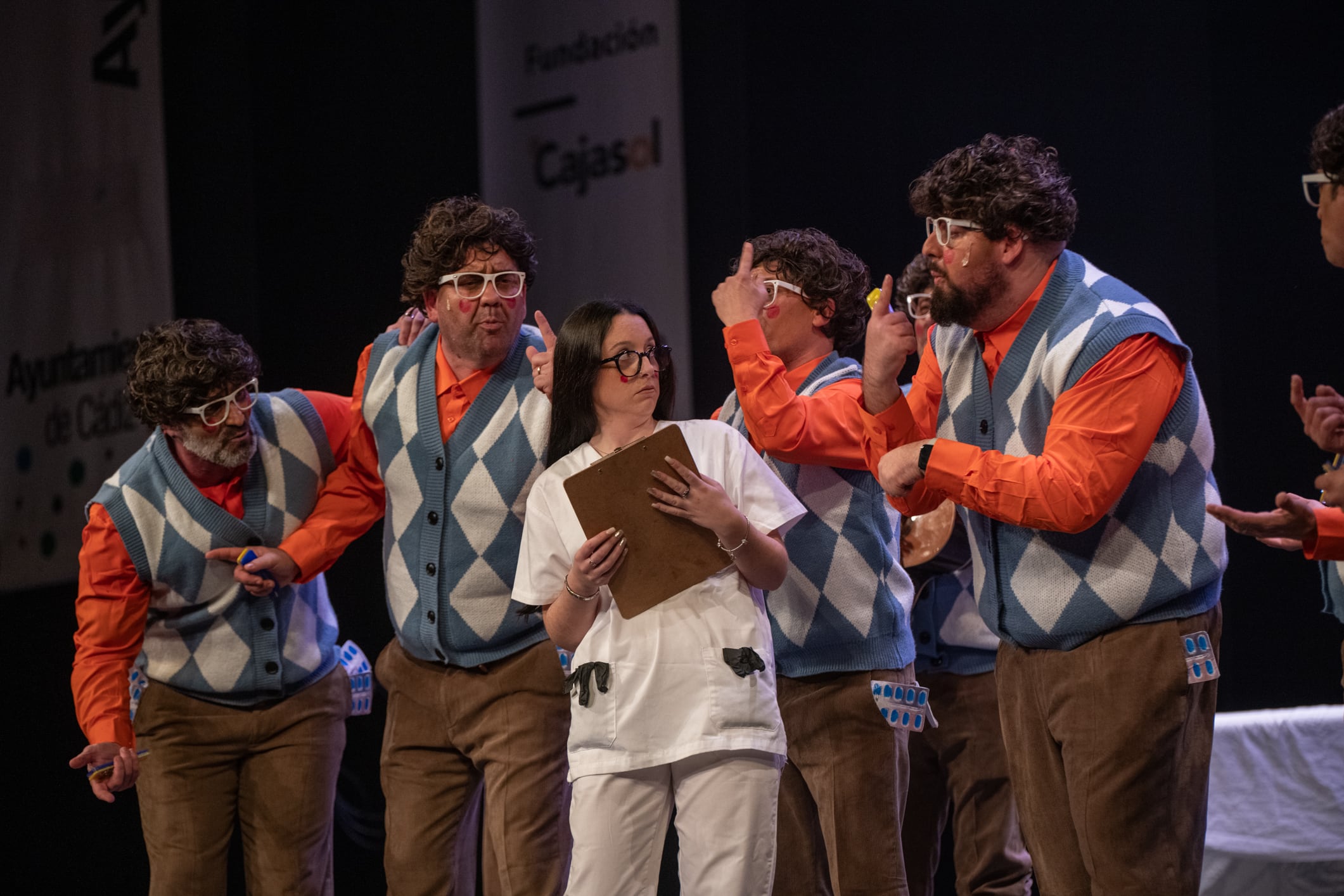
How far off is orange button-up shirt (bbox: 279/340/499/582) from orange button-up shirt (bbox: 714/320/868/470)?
2.34 feet

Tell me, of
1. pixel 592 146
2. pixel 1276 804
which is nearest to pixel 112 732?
pixel 1276 804

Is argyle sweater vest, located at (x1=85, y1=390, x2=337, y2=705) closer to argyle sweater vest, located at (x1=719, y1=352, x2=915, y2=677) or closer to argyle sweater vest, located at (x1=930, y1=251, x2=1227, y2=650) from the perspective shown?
argyle sweater vest, located at (x1=719, y1=352, x2=915, y2=677)

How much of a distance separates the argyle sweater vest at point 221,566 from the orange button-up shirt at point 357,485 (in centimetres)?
6

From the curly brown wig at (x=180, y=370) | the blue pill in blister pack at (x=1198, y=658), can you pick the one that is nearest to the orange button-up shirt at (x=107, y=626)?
the curly brown wig at (x=180, y=370)

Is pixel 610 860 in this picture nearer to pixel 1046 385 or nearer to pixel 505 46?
pixel 1046 385

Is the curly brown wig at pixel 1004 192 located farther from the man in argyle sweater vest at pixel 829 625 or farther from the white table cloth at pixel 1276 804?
the white table cloth at pixel 1276 804

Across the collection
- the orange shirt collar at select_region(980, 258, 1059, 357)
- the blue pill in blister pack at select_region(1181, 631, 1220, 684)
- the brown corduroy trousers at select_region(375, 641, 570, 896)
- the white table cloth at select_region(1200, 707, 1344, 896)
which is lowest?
the white table cloth at select_region(1200, 707, 1344, 896)

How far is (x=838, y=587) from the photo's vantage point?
9.93ft

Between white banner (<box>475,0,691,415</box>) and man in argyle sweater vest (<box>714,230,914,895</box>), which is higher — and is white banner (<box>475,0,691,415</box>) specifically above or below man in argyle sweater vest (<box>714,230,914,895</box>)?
above

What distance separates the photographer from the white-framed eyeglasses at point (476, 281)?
10.7ft

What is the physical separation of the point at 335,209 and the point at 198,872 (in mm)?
2334

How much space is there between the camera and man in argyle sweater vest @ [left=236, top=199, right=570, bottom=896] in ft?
10.4

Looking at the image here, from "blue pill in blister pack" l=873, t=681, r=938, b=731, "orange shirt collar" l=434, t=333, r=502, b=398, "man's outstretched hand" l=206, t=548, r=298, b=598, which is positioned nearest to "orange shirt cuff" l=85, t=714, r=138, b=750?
"man's outstretched hand" l=206, t=548, r=298, b=598

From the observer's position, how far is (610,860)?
2.52 metres
